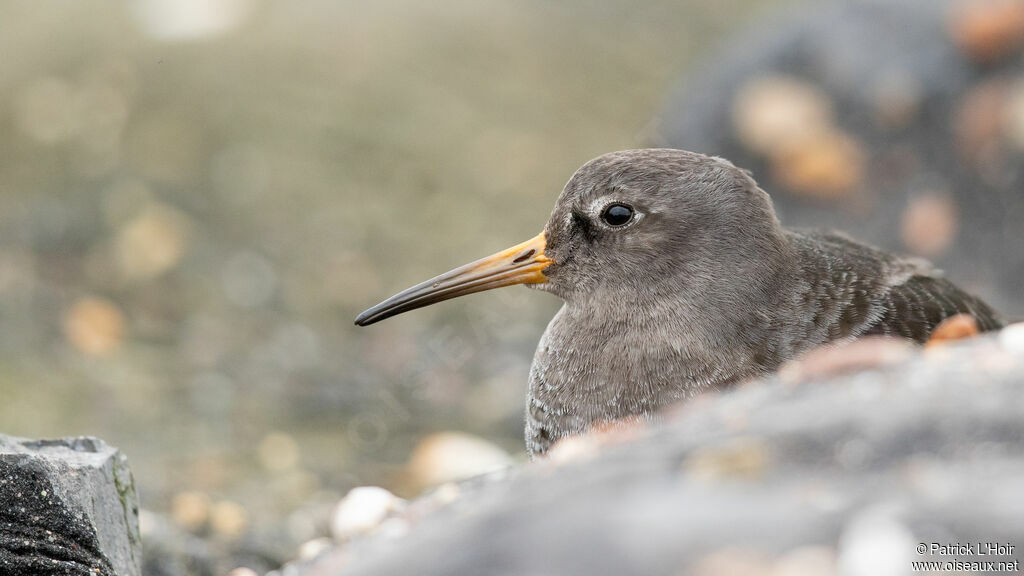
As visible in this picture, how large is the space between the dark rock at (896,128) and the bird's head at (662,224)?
3.63 metres

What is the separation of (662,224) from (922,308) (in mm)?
1010

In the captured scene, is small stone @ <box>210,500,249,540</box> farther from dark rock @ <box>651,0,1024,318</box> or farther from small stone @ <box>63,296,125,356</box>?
dark rock @ <box>651,0,1024,318</box>

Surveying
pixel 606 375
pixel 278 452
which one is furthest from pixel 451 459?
pixel 606 375

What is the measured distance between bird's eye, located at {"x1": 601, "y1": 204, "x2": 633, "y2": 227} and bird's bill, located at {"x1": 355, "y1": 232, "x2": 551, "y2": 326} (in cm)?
29

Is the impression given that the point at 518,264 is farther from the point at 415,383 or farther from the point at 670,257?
the point at 415,383

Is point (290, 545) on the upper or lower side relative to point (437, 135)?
lower

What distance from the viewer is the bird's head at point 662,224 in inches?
169

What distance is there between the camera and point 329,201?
8820 mm

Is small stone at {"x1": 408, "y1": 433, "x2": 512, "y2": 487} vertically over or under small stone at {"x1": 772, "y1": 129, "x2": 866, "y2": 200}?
under

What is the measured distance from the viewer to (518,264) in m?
4.54

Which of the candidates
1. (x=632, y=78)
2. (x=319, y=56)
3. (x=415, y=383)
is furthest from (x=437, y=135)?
Answer: (x=415, y=383)

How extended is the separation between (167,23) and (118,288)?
313 cm

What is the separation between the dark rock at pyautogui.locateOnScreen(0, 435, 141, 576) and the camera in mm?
3184

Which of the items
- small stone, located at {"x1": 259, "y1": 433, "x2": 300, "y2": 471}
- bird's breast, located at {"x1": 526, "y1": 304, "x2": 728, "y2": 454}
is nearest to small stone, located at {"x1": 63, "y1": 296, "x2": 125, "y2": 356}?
small stone, located at {"x1": 259, "y1": 433, "x2": 300, "y2": 471}
